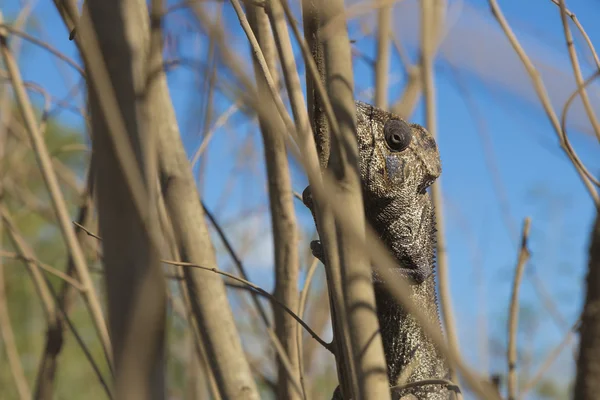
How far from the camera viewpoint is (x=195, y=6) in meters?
0.67

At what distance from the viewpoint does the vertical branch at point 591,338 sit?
633 millimetres

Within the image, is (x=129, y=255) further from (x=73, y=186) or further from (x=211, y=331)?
(x=73, y=186)

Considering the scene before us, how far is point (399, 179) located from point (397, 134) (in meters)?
0.14

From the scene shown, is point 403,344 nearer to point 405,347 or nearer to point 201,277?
point 405,347

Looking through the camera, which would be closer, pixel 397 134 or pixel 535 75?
pixel 535 75

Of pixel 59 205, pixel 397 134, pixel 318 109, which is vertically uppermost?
pixel 397 134

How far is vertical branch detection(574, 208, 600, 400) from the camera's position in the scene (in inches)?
24.9

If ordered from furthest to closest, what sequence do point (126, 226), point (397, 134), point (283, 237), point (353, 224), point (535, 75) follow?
point (397, 134) < point (283, 237) < point (535, 75) < point (353, 224) < point (126, 226)

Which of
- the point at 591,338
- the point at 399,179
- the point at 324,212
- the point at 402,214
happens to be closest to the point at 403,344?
the point at 402,214

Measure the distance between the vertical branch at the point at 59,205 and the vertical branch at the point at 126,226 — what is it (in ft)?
2.84

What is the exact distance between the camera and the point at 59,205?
1542mm

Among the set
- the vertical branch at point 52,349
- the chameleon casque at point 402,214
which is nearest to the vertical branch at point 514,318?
the chameleon casque at point 402,214

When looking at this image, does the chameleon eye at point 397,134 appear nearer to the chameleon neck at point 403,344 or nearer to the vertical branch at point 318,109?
the chameleon neck at point 403,344

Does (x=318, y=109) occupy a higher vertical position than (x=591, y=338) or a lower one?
higher
